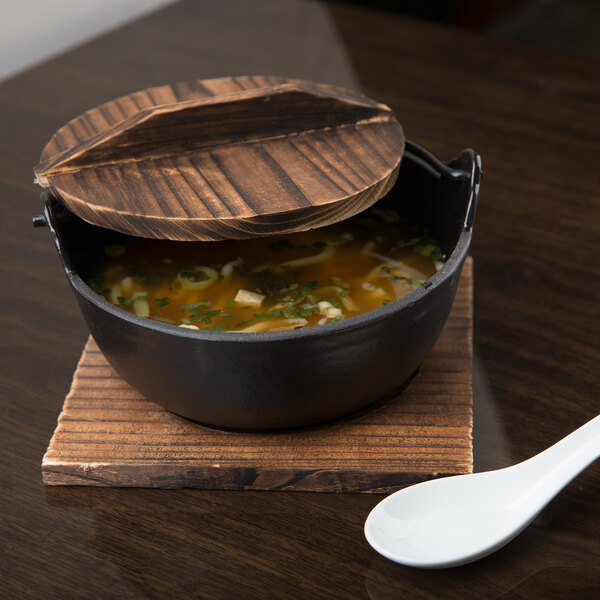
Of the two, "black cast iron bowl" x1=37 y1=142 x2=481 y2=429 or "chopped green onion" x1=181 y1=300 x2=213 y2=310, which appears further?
"chopped green onion" x1=181 y1=300 x2=213 y2=310

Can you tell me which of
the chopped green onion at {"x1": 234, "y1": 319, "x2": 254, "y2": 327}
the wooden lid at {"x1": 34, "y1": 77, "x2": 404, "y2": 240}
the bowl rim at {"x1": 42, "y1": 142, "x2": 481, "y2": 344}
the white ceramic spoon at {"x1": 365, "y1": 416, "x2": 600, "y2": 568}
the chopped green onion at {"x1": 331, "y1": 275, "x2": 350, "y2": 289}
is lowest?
the white ceramic spoon at {"x1": 365, "y1": 416, "x2": 600, "y2": 568}

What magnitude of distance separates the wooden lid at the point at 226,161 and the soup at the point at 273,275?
0.14 m

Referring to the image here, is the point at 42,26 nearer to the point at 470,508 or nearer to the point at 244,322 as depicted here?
the point at 244,322

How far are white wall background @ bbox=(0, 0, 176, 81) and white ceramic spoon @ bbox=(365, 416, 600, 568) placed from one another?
1.69m

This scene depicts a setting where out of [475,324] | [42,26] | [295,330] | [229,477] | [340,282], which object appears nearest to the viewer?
[295,330]

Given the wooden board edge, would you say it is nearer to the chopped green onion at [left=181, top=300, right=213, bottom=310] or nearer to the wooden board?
the wooden board

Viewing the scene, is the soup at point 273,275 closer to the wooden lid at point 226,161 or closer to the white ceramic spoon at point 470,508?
the wooden lid at point 226,161

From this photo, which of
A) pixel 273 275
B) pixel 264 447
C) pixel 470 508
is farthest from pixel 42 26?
pixel 470 508

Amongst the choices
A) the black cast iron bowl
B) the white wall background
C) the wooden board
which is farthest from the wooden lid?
the white wall background

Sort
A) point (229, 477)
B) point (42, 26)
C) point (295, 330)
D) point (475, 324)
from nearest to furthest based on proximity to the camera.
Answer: point (295, 330)
point (229, 477)
point (475, 324)
point (42, 26)

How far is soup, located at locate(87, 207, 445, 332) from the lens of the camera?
106cm

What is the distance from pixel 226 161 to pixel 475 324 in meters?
0.47

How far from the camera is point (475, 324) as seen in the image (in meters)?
1.26

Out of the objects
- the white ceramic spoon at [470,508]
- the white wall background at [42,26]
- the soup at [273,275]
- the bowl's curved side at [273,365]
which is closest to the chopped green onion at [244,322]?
the soup at [273,275]
